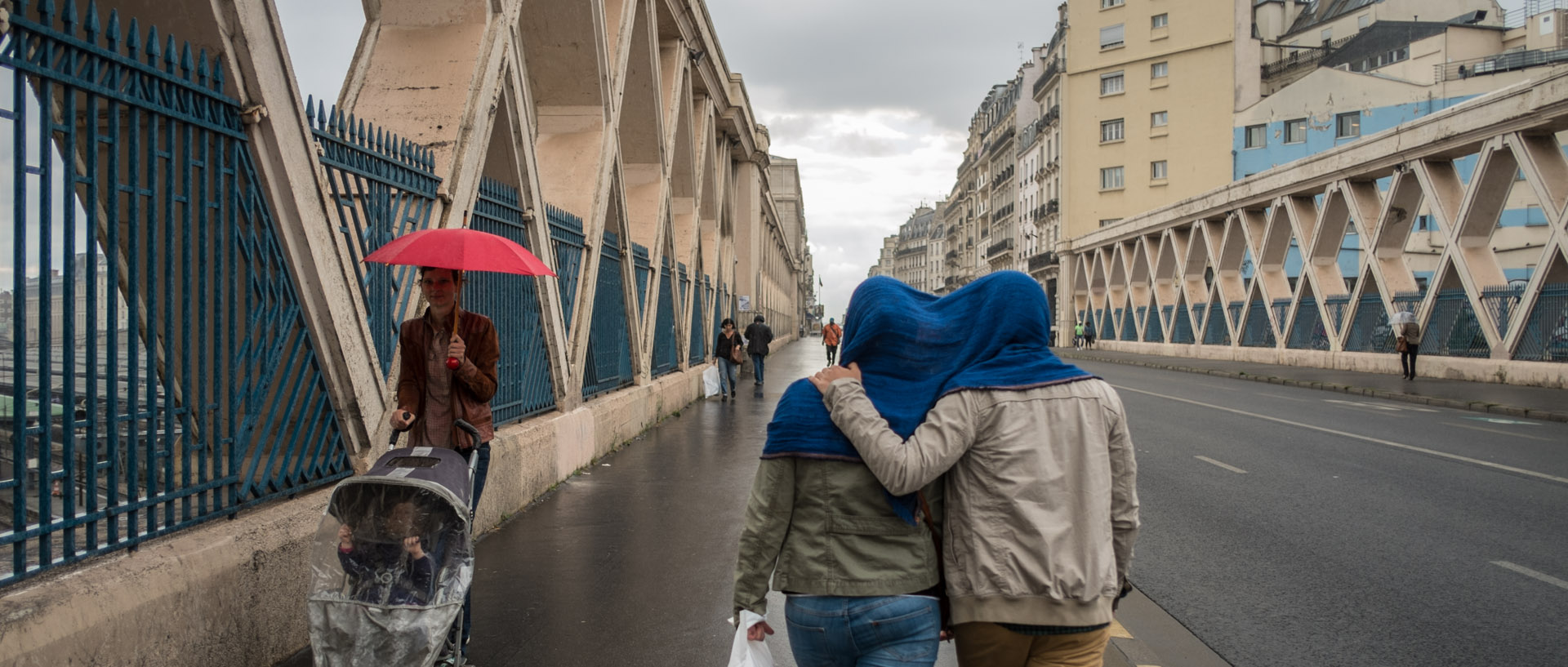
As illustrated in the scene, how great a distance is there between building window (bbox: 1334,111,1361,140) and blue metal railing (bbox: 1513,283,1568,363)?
35672 millimetres

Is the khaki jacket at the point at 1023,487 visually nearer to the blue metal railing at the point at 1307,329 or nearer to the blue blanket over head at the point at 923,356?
the blue blanket over head at the point at 923,356

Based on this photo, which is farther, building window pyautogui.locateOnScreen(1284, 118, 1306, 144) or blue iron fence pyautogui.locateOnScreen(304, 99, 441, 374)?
building window pyautogui.locateOnScreen(1284, 118, 1306, 144)

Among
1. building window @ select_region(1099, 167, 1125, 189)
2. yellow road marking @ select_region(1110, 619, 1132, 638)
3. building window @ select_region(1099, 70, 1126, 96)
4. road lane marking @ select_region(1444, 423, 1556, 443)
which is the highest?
building window @ select_region(1099, 70, 1126, 96)

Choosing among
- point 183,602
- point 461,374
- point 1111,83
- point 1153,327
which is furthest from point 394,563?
point 1111,83

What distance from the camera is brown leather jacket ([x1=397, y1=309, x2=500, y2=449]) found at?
450 centimetres

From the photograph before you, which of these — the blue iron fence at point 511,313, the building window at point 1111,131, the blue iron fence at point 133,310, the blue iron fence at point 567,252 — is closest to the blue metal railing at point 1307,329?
the blue iron fence at point 567,252

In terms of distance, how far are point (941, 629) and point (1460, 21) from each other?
7007cm

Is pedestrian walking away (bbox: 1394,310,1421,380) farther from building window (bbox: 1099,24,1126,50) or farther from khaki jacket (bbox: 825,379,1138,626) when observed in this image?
building window (bbox: 1099,24,1126,50)

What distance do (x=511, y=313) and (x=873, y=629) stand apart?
6401mm

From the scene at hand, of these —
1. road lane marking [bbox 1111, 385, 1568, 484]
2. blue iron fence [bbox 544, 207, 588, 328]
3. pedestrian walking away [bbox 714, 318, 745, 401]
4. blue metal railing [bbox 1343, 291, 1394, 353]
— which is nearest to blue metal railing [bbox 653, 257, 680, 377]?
pedestrian walking away [bbox 714, 318, 745, 401]

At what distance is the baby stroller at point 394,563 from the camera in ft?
11.9

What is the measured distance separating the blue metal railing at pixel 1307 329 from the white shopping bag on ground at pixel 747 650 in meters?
30.9

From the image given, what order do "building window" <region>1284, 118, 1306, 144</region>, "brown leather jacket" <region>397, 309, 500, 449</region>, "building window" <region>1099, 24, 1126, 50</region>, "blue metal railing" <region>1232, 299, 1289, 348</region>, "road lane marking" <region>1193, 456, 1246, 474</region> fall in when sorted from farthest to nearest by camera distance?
"building window" <region>1099, 24, 1126, 50</region>, "building window" <region>1284, 118, 1306, 144</region>, "blue metal railing" <region>1232, 299, 1289, 348</region>, "road lane marking" <region>1193, 456, 1246, 474</region>, "brown leather jacket" <region>397, 309, 500, 449</region>

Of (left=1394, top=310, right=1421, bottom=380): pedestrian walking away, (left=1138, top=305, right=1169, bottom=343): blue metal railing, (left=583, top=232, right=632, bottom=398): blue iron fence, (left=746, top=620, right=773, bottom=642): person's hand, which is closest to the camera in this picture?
(left=746, top=620, right=773, bottom=642): person's hand
